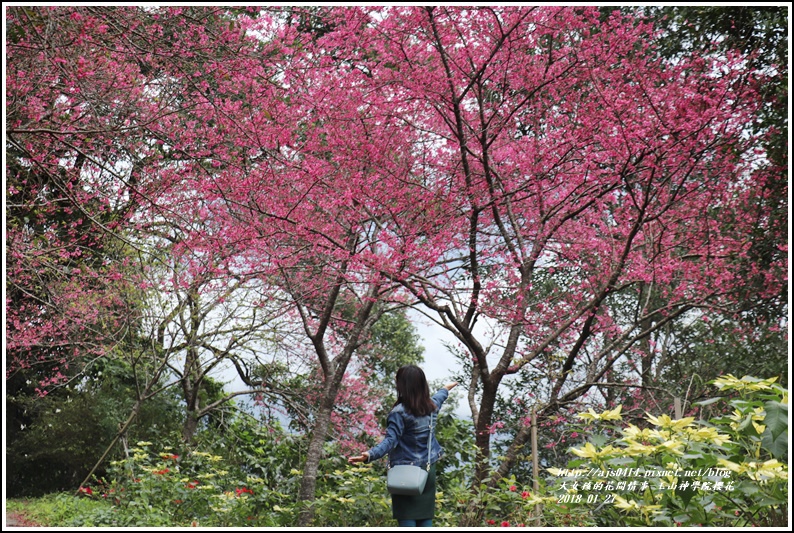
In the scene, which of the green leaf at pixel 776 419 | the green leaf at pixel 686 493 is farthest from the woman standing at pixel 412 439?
the green leaf at pixel 776 419

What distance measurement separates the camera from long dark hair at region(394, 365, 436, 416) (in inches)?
140

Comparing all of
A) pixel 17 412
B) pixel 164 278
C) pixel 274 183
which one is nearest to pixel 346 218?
pixel 274 183

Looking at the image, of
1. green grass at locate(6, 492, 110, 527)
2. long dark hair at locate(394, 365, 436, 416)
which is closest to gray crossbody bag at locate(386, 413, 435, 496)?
long dark hair at locate(394, 365, 436, 416)

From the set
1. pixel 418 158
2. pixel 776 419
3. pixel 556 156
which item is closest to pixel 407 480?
pixel 776 419

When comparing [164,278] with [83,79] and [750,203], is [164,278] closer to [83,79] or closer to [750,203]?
[83,79]

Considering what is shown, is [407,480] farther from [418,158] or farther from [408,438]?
[418,158]

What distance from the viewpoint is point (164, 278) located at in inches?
289

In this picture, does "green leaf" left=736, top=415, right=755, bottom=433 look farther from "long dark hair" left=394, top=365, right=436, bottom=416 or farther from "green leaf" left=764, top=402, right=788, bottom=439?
"long dark hair" left=394, top=365, right=436, bottom=416

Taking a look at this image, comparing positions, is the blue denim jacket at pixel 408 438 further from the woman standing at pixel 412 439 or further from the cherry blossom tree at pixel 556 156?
the cherry blossom tree at pixel 556 156

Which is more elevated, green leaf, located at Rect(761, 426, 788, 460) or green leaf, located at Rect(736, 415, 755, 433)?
green leaf, located at Rect(736, 415, 755, 433)

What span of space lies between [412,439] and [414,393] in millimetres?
237

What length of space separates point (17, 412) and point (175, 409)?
2.27 m

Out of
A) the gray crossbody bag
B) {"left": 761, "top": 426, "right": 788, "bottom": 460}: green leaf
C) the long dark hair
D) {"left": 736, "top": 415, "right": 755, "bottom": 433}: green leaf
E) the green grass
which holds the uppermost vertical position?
the long dark hair

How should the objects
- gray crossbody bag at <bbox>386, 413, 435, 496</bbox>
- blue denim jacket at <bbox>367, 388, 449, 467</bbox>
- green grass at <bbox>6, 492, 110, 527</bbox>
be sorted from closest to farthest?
gray crossbody bag at <bbox>386, 413, 435, 496</bbox>
blue denim jacket at <bbox>367, 388, 449, 467</bbox>
green grass at <bbox>6, 492, 110, 527</bbox>
